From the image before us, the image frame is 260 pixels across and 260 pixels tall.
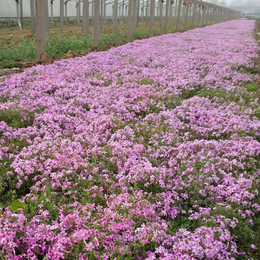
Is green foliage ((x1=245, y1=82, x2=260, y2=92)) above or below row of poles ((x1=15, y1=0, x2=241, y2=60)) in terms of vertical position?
below

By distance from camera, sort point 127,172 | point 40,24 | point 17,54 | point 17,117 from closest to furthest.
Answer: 1. point 127,172
2. point 17,117
3. point 40,24
4. point 17,54

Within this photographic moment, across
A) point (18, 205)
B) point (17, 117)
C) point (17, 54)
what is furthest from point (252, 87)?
point (17, 54)

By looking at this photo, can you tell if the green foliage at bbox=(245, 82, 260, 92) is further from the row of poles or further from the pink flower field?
the row of poles

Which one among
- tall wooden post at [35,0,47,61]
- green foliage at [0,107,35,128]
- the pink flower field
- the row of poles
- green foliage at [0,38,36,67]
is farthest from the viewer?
green foliage at [0,38,36,67]

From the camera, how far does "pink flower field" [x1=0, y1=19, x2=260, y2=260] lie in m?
3.49

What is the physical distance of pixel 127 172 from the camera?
17.2ft

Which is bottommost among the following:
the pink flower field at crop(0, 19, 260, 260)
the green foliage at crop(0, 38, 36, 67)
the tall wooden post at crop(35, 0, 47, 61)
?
the pink flower field at crop(0, 19, 260, 260)

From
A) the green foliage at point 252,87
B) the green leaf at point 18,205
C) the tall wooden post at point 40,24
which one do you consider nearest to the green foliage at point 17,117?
the green leaf at point 18,205

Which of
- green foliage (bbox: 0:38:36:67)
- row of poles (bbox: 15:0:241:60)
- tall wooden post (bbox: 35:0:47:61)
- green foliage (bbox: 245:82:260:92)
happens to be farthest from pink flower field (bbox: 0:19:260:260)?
green foliage (bbox: 0:38:36:67)

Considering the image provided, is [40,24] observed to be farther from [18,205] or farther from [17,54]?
[18,205]

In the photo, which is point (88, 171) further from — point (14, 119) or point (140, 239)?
point (14, 119)

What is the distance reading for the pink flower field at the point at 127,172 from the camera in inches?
137

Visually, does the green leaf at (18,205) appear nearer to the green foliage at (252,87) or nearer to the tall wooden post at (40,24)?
the green foliage at (252,87)

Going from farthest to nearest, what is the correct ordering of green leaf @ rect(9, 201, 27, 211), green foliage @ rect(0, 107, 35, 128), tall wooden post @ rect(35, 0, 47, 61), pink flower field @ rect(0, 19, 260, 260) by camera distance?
tall wooden post @ rect(35, 0, 47, 61)
green foliage @ rect(0, 107, 35, 128)
green leaf @ rect(9, 201, 27, 211)
pink flower field @ rect(0, 19, 260, 260)
